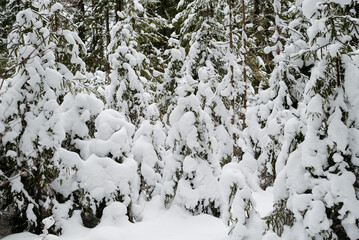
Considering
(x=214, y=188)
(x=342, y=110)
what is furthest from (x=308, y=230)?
(x=214, y=188)

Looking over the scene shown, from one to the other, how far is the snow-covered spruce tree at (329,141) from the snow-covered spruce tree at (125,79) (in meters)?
6.41

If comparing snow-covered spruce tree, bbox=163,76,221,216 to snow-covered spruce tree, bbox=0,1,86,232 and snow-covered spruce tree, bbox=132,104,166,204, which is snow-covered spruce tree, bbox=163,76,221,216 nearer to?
snow-covered spruce tree, bbox=132,104,166,204

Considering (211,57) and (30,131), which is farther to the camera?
(211,57)

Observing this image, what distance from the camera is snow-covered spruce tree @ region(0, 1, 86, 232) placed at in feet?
17.0

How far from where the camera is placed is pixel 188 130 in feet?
21.0

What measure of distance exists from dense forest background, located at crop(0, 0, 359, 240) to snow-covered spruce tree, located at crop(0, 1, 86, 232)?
2cm

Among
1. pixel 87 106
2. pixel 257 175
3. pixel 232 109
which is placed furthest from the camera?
pixel 257 175

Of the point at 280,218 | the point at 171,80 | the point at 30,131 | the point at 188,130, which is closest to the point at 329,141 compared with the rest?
the point at 280,218

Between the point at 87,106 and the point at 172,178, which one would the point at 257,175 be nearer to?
the point at 172,178

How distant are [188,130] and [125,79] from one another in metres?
3.67

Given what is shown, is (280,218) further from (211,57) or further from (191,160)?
(211,57)

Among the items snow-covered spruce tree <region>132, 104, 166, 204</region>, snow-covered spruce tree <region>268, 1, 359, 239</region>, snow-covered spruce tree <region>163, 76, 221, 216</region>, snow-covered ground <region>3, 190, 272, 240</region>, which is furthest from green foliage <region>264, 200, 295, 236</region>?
snow-covered spruce tree <region>132, 104, 166, 204</region>

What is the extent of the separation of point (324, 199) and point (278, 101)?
16.4ft

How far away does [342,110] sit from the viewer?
318 cm
